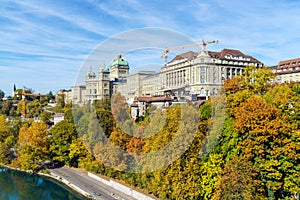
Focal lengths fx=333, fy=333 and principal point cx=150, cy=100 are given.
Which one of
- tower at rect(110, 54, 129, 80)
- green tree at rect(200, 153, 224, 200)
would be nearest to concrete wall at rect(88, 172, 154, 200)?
green tree at rect(200, 153, 224, 200)

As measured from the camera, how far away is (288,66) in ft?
85.4

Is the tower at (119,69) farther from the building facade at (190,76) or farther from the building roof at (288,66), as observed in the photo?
the building roof at (288,66)

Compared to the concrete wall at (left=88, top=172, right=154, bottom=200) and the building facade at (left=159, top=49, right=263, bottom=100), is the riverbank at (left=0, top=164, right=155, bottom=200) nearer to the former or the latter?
the concrete wall at (left=88, top=172, right=154, bottom=200)

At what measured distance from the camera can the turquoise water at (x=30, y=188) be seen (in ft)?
46.5

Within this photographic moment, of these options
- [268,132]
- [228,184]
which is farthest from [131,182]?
[268,132]

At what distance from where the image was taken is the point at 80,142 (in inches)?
663

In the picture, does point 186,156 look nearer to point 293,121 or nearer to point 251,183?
point 251,183

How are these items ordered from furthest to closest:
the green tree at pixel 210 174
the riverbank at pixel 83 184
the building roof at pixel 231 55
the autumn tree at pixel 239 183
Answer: the building roof at pixel 231 55 → the riverbank at pixel 83 184 → the green tree at pixel 210 174 → the autumn tree at pixel 239 183

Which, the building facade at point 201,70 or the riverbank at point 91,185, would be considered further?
the building facade at point 201,70

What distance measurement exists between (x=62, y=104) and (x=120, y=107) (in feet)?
72.6

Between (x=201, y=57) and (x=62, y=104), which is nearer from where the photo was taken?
(x=201, y=57)

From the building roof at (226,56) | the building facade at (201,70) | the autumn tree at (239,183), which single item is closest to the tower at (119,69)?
the building facade at (201,70)

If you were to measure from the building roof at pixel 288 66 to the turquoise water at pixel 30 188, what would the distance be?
19.0 m

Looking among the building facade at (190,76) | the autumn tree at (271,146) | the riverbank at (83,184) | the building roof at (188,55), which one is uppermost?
the building roof at (188,55)
